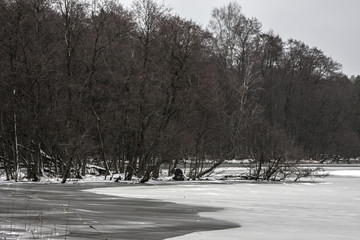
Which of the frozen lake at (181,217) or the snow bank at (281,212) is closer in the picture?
the frozen lake at (181,217)

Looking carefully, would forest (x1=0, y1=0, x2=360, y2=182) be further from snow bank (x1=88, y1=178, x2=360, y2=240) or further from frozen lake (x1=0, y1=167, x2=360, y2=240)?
frozen lake (x1=0, y1=167, x2=360, y2=240)

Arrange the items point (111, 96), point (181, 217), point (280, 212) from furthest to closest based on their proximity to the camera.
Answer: point (111, 96)
point (280, 212)
point (181, 217)

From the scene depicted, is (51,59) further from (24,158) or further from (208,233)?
(208,233)

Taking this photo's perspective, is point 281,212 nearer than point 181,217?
No

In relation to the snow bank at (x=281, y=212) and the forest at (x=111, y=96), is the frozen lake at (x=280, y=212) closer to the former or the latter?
the snow bank at (x=281, y=212)

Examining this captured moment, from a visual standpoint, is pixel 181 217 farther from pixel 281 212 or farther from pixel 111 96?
pixel 111 96

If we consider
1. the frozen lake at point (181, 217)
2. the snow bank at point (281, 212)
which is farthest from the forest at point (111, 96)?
the frozen lake at point (181, 217)

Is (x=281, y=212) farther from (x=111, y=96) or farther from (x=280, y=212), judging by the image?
(x=111, y=96)

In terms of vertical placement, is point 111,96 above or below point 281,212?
above

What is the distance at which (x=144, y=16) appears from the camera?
116 ft

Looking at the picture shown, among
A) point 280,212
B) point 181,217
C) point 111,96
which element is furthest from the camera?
point 111,96

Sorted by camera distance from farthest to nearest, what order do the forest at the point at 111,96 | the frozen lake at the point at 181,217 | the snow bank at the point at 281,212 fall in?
the forest at the point at 111,96 < the snow bank at the point at 281,212 < the frozen lake at the point at 181,217

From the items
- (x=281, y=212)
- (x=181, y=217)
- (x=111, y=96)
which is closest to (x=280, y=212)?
(x=281, y=212)

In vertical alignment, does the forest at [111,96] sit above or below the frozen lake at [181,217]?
above
